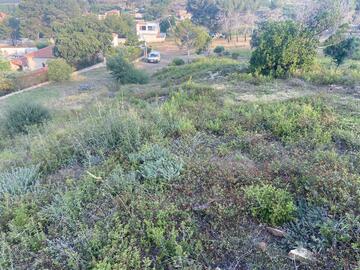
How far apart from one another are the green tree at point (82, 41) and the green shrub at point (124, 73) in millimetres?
9912

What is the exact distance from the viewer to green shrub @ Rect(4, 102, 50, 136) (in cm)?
715

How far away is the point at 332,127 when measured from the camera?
4137 millimetres

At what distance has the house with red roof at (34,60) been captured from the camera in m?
28.5

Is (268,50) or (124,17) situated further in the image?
(124,17)

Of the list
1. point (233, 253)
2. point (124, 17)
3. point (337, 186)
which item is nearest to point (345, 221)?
point (337, 186)

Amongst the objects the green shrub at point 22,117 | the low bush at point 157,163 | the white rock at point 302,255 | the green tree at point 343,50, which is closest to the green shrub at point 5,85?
the green shrub at point 22,117

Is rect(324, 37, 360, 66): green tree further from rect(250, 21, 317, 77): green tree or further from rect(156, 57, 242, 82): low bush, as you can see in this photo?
rect(156, 57, 242, 82): low bush

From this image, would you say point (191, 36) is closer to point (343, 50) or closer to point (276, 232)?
point (343, 50)

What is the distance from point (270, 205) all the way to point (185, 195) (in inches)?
31.3

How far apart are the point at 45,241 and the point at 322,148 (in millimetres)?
3155

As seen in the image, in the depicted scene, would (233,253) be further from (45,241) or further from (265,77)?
(265,77)

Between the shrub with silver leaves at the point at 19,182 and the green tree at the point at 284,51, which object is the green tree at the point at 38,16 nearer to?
the green tree at the point at 284,51

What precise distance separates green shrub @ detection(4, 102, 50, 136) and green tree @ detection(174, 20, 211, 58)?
72.6 feet

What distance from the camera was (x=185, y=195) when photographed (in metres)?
2.76
